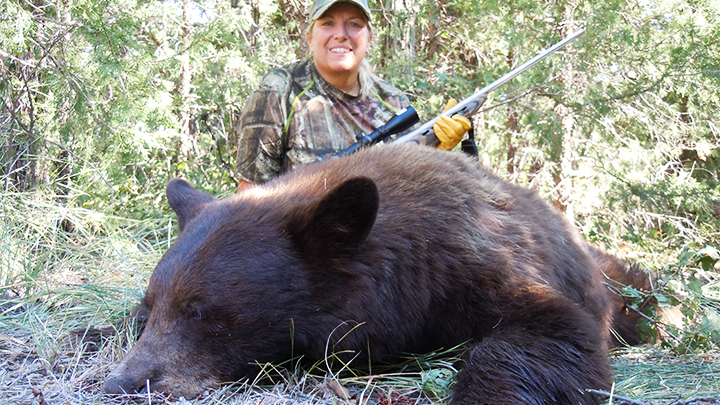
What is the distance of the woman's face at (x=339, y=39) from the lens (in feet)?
16.8

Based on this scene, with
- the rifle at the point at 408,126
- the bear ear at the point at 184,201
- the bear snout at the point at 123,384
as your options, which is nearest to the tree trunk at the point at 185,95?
A: the rifle at the point at 408,126

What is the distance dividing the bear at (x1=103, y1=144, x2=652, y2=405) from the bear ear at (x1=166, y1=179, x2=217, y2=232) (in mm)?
69

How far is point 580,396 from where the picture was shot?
99.2 inches

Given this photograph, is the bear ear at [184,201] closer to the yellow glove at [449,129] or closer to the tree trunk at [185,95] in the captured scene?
the yellow glove at [449,129]

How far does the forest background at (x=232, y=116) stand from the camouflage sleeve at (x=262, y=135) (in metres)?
0.69

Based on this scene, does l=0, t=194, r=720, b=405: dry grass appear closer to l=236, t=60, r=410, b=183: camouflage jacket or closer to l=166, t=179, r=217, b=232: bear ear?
l=166, t=179, r=217, b=232: bear ear

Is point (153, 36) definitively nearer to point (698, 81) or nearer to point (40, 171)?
point (40, 171)

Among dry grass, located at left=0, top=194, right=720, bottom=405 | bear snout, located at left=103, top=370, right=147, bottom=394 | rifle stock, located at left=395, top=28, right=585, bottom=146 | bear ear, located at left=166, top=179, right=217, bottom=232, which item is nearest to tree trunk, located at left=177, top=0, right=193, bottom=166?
dry grass, located at left=0, top=194, right=720, bottom=405

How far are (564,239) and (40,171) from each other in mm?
4505

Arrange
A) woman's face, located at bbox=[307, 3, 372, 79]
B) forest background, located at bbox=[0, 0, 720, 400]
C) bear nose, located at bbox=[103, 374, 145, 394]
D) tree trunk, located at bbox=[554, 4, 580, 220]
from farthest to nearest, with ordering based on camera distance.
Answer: tree trunk, located at bbox=[554, 4, 580, 220] → woman's face, located at bbox=[307, 3, 372, 79] → forest background, located at bbox=[0, 0, 720, 400] → bear nose, located at bbox=[103, 374, 145, 394]

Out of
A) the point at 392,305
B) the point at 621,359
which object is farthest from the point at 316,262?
the point at 621,359

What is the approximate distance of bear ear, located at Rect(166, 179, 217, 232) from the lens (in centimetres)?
315

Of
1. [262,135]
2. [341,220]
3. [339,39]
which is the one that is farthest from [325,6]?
[341,220]

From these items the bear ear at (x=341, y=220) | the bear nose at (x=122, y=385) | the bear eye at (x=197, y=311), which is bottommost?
the bear nose at (x=122, y=385)
